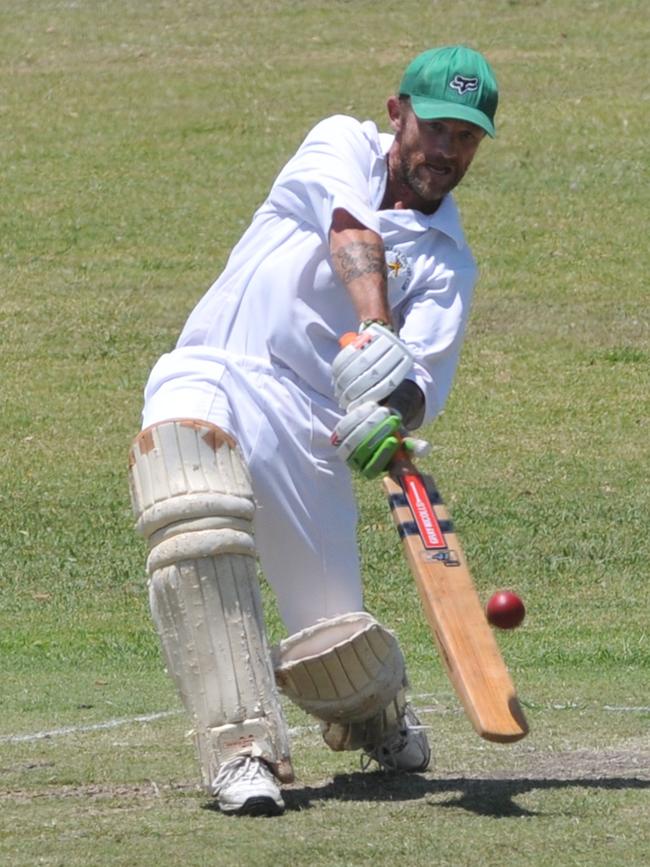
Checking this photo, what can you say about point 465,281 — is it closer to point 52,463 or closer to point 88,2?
point 52,463

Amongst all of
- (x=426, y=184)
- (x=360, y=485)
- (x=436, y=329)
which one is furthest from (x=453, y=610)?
(x=360, y=485)

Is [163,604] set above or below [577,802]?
above

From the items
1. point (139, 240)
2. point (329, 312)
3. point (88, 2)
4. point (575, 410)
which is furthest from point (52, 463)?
point (88, 2)

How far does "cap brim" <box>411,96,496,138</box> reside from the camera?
5.78 meters

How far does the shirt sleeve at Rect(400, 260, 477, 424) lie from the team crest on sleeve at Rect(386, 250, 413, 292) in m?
0.06

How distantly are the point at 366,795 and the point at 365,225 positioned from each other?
1590 millimetres

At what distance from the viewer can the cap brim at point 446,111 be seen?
5.78m

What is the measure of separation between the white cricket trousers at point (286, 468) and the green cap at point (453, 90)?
86cm

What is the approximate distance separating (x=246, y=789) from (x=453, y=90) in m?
2.03

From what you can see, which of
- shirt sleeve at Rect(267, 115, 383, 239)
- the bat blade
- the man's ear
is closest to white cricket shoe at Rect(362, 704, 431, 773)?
the bat blade

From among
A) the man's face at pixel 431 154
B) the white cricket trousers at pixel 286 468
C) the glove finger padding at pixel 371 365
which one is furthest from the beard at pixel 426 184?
the white cricket trousers at pixel 286 468

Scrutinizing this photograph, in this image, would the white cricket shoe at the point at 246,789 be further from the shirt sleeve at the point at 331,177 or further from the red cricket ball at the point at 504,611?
the shirt sleeve at the point at 331,177

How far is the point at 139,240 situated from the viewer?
1934 centimetres

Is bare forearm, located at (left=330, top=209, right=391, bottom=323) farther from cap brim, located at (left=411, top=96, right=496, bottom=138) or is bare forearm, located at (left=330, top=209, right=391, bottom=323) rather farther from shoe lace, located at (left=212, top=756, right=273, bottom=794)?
shoe lace, located at (left=212, top=756, right=273, bottom=794)
